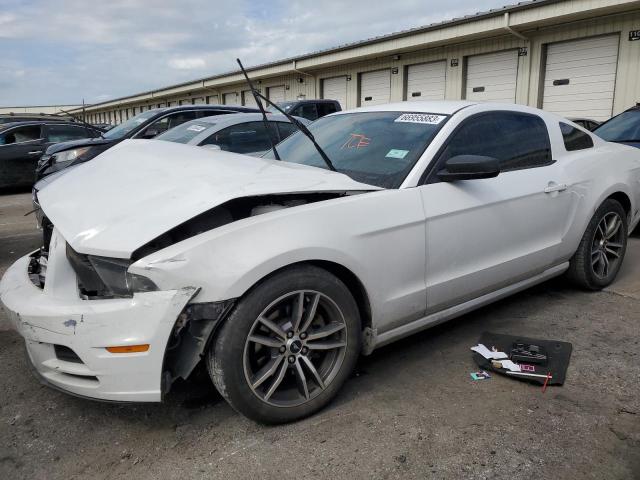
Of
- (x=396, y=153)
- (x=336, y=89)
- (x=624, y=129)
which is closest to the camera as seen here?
(x=396, y=153)

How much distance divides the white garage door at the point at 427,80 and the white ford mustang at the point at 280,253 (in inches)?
506

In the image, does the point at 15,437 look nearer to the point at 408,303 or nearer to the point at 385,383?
the point at 385,383

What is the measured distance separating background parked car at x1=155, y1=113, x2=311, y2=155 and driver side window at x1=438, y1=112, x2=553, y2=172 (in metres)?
3.47

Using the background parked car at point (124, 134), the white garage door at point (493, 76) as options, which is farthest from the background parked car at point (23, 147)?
the white garage door at point (493, 76)

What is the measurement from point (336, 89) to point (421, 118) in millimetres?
17610

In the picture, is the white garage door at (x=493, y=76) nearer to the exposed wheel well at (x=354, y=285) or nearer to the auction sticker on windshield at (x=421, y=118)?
the auction sticker on windshield at (x=421, y=118)

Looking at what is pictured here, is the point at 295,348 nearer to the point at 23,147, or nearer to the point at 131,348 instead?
the point at 131,348

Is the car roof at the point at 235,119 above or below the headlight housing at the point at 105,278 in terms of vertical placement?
above

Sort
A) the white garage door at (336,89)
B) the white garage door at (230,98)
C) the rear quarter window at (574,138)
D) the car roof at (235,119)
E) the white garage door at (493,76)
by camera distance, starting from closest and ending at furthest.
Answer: the rear quarter window at (574,138)
the car roof at (235,119)
the white garage door at (493,76)
the white garage door at (336,89)
the white garage door at (230,98)

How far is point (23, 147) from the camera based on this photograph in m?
11.2

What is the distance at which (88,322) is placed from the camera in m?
2.15

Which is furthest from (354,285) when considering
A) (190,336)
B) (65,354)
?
(65,354)

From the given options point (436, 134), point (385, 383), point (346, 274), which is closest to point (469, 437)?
point (385, 383)

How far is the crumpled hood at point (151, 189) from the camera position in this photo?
7.55ft
